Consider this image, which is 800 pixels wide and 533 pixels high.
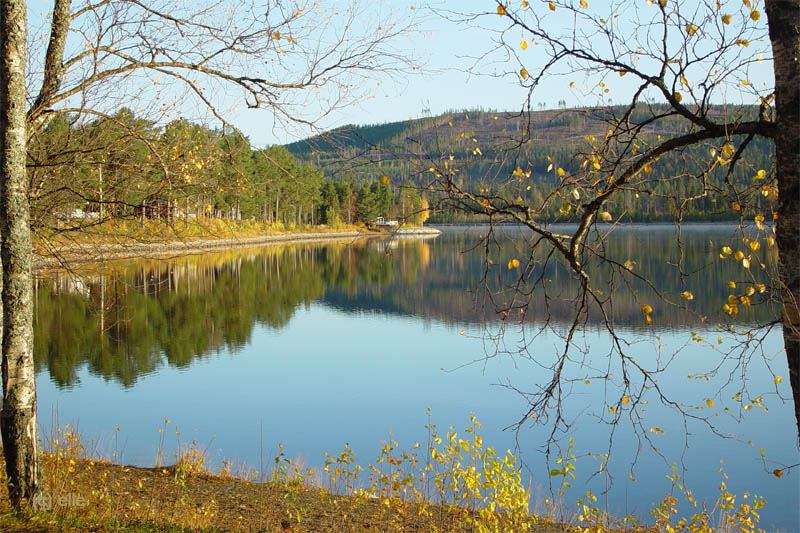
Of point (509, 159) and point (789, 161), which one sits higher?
point (509, 159)

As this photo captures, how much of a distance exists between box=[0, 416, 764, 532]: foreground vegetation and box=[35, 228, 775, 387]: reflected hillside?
1755 mm

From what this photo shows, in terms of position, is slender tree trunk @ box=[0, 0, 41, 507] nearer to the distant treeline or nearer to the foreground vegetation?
the foreground vegetation

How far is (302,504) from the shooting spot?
6703 millimetres

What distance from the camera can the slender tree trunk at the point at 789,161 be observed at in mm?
3074

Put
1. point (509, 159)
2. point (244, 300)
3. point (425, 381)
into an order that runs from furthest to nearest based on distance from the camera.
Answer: point (244, 300), point (425, 381), point (509, 159)

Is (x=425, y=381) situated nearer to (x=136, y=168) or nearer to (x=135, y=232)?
(x=135, y=232)

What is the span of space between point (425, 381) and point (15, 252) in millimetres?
11248

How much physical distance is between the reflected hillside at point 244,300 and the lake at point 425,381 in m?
0.13

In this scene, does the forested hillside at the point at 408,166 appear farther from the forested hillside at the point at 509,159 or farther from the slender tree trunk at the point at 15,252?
the slender tree trunk at the point at 15,252

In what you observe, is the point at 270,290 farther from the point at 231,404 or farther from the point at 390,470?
the point at 390,470

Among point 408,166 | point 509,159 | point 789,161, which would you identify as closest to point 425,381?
point 509,159

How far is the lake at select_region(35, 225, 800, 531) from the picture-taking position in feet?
28.2

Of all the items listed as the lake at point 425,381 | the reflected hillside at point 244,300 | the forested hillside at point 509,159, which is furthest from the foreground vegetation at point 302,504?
the forested hillside at point 509,159

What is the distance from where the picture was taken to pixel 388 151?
3.29 m
